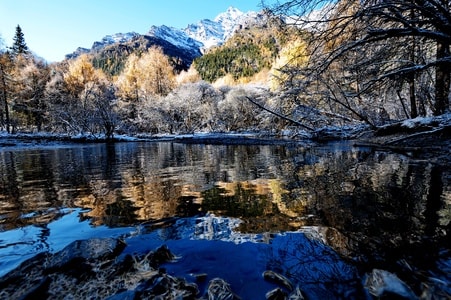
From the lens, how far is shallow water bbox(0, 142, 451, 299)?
2361 mm

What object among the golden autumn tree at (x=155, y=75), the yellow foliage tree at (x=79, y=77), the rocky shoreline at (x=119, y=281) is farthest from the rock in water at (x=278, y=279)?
the yellow foliage tree at (x=79, y=77)

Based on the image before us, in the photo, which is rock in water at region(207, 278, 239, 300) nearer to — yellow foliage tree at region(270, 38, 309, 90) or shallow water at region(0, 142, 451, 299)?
shallow water at region(0, 142, 451, 299)

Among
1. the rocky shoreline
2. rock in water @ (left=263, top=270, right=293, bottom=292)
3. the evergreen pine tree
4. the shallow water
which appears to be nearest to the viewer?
the rocky shoreline

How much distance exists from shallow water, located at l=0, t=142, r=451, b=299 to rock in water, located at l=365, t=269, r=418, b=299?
8 cm

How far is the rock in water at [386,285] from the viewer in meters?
1.92

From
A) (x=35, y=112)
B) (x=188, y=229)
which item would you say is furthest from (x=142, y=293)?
(x=35, y=112)

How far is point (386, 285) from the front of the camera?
201cm

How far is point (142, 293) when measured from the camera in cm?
206

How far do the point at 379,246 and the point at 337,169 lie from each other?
185 inches

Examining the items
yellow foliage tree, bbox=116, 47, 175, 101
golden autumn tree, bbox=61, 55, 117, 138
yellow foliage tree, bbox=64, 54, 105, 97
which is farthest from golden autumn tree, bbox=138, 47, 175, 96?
yellow foliage tree, bbox=64, 54, 105, 97

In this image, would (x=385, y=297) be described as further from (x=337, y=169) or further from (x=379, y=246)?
(x=337, y=169)

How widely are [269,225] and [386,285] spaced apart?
1573mm

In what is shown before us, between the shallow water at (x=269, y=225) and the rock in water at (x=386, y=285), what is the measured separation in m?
0.08

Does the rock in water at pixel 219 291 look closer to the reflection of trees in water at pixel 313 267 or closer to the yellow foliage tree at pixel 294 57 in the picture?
the reflection of trees in water at pixel 313 267
